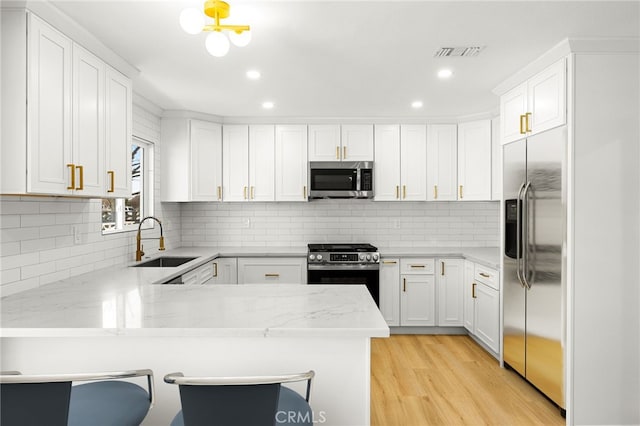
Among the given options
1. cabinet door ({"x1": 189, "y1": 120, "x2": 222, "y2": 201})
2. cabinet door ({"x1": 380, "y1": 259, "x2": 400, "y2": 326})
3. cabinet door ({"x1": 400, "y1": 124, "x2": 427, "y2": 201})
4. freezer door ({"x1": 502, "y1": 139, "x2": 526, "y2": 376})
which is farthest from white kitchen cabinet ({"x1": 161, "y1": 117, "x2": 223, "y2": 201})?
freezer door ({"x1": 502, "y1": 139, "x2": 526, "y2": 376})

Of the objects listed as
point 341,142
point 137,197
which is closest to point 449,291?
point 341,142

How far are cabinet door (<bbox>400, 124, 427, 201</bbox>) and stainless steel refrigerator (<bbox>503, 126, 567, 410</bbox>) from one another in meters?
1.36

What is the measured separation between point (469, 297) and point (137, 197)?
354cm

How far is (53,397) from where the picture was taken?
1.11 m

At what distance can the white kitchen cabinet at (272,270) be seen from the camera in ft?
14.0

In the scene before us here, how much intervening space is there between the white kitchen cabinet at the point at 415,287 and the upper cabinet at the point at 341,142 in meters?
1.31

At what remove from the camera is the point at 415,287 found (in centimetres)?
428

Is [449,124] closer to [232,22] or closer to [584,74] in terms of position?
[584,74]

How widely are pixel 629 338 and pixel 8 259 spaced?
3669 millimetres

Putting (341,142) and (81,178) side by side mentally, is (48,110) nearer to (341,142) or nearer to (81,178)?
(81,178)

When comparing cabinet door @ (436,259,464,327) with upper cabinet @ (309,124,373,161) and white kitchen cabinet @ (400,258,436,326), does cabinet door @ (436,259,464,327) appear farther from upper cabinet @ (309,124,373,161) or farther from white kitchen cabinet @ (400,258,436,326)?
upper cabinet @ (309,124,373,161)

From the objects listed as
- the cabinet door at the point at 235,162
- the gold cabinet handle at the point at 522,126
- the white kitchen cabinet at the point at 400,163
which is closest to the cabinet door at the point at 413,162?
the white kitchen cabinet at the point at 400,163

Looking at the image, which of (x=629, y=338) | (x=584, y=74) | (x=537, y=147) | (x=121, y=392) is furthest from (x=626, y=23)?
(x=121, y=392)

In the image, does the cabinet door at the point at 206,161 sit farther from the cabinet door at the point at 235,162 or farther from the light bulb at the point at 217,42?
the light bulb at the point at 217,42
